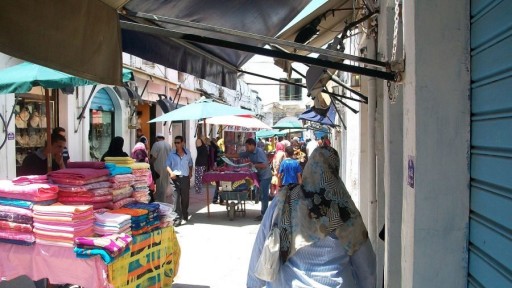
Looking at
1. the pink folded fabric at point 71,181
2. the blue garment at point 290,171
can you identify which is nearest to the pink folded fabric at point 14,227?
the pink folded fabric at point 71,181

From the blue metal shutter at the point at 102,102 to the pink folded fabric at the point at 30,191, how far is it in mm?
8948

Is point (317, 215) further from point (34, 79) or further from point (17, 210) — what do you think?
point (34, 79)

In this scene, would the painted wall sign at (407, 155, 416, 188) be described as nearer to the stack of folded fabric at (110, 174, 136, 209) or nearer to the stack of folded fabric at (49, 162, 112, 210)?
the stack of folded fabric at (49, 162, 112, 210)

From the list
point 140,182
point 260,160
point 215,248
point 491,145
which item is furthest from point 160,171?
point 491,145

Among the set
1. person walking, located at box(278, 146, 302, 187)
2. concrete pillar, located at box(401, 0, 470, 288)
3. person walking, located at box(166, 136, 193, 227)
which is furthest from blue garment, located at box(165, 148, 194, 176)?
concrete pillar, located at box(401, 0, 470, 288)

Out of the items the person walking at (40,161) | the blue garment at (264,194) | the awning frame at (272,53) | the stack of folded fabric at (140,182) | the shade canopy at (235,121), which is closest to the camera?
the awning frame at (272,53)

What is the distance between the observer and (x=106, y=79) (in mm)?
2574

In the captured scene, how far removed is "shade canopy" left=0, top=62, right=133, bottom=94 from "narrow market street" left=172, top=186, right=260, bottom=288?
2.77m

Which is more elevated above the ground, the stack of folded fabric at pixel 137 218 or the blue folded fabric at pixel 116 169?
the blue folded fabric at pixel 116 169

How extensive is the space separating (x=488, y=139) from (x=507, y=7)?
1.65 ft

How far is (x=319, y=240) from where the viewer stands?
2.95m

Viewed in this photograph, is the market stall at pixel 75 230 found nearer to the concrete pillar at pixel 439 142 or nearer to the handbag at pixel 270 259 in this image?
the handbag at pixel 270 259

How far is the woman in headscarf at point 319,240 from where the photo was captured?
293cm

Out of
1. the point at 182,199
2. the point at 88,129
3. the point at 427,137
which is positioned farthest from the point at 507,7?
the point at 88,129
